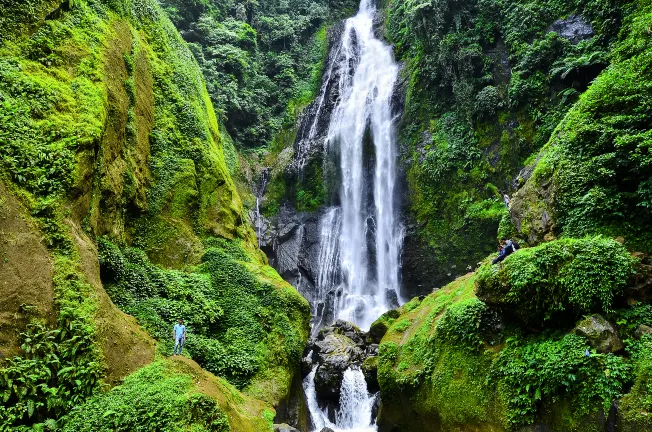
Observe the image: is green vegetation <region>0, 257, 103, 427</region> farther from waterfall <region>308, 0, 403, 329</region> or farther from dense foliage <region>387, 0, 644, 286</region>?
dense foliage <region>387, 0, 644, 286</region>

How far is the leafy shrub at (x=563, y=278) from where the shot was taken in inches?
272

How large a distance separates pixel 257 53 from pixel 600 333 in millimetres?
29222

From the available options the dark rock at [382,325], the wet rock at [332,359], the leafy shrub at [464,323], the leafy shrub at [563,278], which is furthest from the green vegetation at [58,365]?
the dark rock at [382,325]

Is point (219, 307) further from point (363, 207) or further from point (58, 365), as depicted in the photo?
point (363, 207)

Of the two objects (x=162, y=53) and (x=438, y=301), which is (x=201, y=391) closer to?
(x=438, y=301)

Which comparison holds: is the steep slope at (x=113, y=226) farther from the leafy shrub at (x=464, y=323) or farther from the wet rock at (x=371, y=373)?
the leafy shrub at (x=464, y=323)

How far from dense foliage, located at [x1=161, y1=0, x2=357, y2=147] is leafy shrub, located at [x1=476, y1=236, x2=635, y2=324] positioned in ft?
65.8

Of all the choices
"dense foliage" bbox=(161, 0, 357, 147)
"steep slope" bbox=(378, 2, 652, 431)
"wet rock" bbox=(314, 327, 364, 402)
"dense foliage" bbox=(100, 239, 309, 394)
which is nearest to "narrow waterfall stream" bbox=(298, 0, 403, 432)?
"dense foliage" bbox=(161, 0, 357, 147)

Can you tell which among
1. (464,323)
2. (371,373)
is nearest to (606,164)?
(464,323)

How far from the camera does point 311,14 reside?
33.4m

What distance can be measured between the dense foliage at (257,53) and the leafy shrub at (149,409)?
19.2 metres

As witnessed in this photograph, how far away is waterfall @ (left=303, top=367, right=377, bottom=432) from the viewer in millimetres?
12625

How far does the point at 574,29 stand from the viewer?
16.0m

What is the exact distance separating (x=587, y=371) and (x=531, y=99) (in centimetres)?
1366
